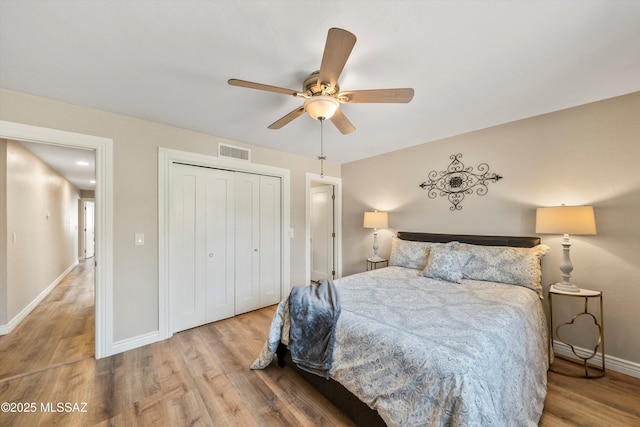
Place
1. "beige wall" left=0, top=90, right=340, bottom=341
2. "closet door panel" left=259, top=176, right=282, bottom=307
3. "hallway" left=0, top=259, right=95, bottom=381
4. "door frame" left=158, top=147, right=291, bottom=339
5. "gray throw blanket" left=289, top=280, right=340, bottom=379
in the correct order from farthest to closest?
"closet door panel" left=259, top=176, right=282, bottom=307, "door frame" left=158, top=147, right=291, bottom=339, "beige wall" left=0, top=90, right=340, bottom=341, "hallway" left=0, top=259, right=95, bottom=381, "gray throw blanket" left=289, top=280, right=340, bottom=379

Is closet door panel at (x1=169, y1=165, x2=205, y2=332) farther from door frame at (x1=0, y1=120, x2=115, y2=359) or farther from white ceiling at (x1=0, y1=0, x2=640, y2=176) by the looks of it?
white ceiling at (x1=0, y1=0, x2=640, y2=176)

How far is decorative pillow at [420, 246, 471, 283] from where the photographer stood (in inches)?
103

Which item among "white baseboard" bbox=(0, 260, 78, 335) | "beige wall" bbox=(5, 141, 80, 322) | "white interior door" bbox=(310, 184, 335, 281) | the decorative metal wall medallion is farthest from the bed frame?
"beige wall" bbox=(5, 141, 80, 322)

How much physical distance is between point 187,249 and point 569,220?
3846 millimetres

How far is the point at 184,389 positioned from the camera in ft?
6.45

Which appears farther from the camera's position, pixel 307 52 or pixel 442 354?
pixel 307 52

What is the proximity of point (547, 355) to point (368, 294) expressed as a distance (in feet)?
5.50

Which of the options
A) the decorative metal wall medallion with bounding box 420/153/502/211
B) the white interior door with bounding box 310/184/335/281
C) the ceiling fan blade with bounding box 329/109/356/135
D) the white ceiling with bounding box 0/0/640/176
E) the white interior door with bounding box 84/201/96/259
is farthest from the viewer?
the white interior door with bounding box 84/201/96/259

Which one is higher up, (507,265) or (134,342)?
(507,265)

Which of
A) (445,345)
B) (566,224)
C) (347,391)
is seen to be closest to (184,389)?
(347,391)

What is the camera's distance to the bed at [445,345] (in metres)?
1.22

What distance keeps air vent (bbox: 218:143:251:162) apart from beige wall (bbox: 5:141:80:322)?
2.33 m

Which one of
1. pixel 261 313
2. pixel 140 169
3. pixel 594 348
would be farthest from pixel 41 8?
pixel 594 348

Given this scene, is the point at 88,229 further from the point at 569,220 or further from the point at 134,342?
the point at 569,220
